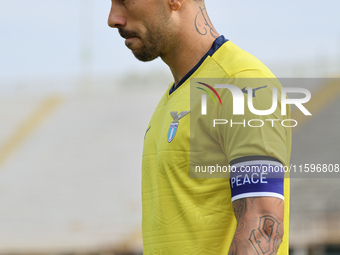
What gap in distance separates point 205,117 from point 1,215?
47.4ft

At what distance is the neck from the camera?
2.20 m

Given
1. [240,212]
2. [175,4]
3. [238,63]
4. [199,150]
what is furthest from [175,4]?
[240,212]

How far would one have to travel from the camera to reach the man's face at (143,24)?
7.05 ft

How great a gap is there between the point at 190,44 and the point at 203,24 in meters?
0.09

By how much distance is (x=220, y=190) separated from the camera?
1956 mm

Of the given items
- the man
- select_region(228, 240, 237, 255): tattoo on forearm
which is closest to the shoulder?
the man

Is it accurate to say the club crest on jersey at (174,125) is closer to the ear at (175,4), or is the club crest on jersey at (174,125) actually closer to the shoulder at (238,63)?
the shoulder at (238,63)

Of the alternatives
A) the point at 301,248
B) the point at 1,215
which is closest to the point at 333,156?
the point at 301,248

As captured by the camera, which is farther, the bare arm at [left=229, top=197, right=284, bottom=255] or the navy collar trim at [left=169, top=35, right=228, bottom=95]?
the navy collar trim at [left=169, top=35, right=228, bottom=95]

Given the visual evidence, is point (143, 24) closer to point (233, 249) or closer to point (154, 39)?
point (154, 39)

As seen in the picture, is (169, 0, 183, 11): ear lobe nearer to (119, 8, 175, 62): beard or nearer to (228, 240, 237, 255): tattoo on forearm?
(119, 8, 175, 62): beard

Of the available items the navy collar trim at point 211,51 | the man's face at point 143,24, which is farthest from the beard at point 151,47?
the navy collar trim at point 211,51

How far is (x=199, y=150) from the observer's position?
2.00 metres

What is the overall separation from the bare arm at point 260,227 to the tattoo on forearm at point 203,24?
25.3 inches
